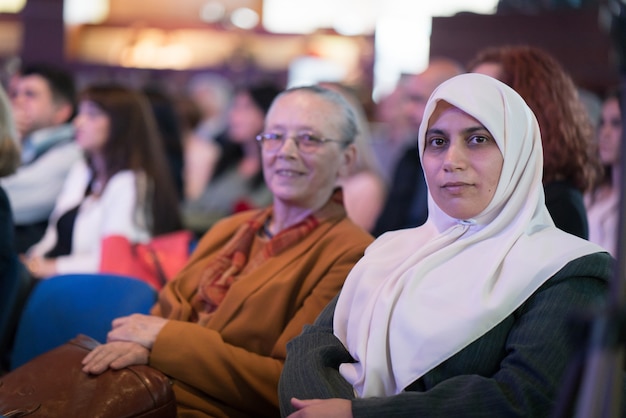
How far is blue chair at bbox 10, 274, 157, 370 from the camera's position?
9.56 ft

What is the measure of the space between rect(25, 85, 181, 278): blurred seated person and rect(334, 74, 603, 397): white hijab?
7.00ft

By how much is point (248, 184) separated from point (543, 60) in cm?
→ 312

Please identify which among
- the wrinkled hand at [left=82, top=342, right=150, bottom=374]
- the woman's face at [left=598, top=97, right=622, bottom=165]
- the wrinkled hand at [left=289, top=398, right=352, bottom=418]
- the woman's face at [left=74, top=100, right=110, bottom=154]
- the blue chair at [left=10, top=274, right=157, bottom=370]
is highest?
the woman's face at [left=598, top=97, right=622, bottom=165]

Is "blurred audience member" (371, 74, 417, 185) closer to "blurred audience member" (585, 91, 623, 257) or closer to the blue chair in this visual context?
"blurred audience member" (585, 91, 623, 257)

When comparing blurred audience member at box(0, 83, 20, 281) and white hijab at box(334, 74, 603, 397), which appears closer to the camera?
white hijab at box(334, 74, 603, 397)

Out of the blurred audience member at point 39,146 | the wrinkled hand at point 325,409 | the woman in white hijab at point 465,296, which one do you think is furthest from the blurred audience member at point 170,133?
the wrinkled hand at point 325,409

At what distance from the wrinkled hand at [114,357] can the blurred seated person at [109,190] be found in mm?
1513

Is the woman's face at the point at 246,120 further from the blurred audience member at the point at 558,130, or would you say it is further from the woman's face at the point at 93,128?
the blurred audience member at the point at 558,130

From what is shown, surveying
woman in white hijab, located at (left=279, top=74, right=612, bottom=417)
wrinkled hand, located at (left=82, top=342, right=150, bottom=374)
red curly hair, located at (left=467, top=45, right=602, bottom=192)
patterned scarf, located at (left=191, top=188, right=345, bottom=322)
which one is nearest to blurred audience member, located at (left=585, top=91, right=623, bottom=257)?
red curly hair, located at (left=467, top=45, right=602, bottom=192)

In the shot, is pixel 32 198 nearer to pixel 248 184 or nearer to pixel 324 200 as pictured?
pixel 248 184

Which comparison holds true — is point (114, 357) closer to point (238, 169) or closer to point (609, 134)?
point (609, 134)

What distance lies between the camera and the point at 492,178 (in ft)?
6.42

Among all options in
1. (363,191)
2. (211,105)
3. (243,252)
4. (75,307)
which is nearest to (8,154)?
(75,307)

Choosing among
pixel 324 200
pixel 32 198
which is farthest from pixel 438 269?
pixel 32 198
